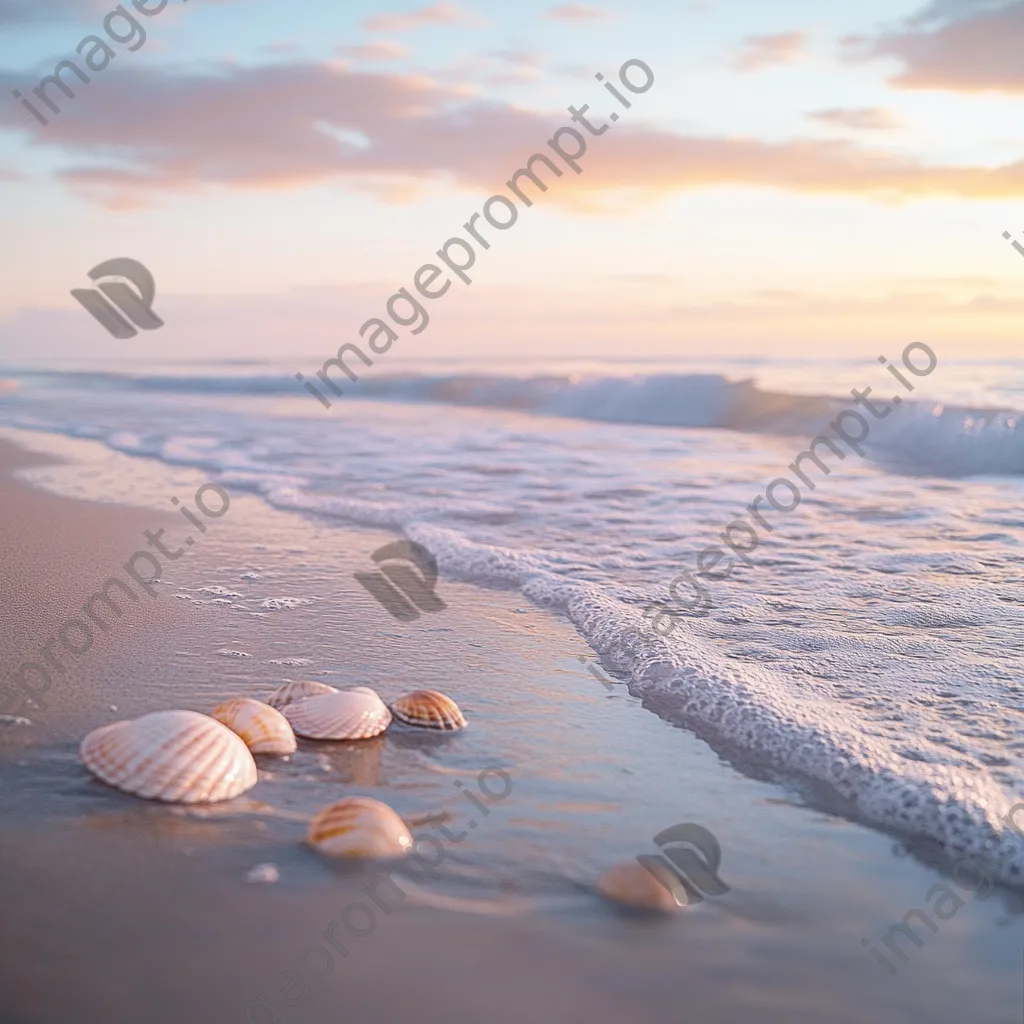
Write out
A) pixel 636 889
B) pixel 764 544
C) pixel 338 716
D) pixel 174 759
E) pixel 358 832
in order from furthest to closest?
1. pixel 764 544
2. pixel 338 716
3. pixel 174 759
4. pixel 358 832
5. pixel 636 889

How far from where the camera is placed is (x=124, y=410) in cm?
1920

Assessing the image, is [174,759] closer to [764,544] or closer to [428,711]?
[428,711]

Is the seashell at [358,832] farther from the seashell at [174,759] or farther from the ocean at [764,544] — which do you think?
the ocean at [764,544]

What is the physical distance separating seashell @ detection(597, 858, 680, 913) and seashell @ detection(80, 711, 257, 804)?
126 cm

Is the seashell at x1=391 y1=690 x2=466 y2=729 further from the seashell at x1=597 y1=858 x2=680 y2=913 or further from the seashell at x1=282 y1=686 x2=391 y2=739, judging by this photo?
the seashell at x1=597 y1=858 x2=680 y2=913

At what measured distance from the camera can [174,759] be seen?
329cm

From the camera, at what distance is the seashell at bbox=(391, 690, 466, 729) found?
4016mm

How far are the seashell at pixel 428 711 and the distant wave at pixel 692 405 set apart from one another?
924 cm

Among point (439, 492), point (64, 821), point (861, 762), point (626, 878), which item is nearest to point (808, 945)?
point (626, 878)

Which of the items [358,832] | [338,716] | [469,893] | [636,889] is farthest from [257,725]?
[636,889]

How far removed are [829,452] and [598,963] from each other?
42.0 ft

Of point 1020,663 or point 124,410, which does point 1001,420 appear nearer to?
point 1020,663

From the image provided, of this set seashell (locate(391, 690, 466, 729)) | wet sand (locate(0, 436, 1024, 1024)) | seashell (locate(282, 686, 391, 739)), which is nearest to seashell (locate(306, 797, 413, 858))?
wet sand (locate(0, 436, 1024, 1024))

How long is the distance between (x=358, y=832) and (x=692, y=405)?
18.6 metres
